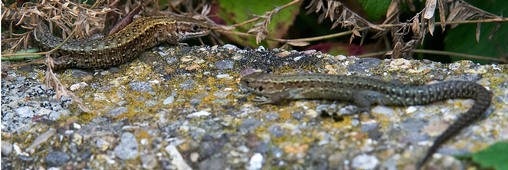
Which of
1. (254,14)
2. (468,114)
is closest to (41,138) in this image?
(254,14)

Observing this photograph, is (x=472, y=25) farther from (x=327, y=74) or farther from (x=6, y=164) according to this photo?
(x=6, y=164)

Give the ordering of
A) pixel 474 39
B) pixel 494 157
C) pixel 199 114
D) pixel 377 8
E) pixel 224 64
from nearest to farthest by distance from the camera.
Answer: pixel 494 157, pixel 199 114, pixel 224 64, pixel 377 8, pixel 474 39

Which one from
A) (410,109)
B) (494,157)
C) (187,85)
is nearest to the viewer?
(494,157)

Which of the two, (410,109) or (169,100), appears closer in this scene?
(410,109)

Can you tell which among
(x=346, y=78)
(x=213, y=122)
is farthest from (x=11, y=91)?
(x=346, y=78)

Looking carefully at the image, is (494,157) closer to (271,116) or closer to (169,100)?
(271,116)
